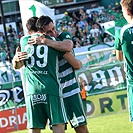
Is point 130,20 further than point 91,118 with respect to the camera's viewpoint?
No

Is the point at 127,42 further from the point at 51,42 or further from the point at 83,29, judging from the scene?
the point at 83,29

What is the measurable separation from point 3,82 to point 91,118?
2.35 metres

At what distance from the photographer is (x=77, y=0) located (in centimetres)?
Answer: 2758

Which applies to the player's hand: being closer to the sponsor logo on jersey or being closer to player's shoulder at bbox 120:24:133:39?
the sponsor logo on jersey

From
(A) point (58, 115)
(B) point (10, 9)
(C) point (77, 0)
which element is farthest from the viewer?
(C) point (77, 0)

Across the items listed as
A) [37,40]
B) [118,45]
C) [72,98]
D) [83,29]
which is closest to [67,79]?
[72,98]

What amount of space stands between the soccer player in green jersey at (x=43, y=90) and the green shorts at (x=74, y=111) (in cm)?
68

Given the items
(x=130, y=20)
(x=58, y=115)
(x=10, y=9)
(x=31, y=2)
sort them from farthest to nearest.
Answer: (x=10, y=9)
(x=31, y=2)
(x=58, y=115)
(x=130, y=20)

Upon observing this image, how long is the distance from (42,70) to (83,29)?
56.3 ft

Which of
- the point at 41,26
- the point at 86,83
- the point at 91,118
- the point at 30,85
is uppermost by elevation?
the point at 41,26

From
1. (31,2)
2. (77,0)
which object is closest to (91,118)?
(31,2)

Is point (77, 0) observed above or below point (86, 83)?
above

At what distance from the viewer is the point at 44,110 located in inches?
238

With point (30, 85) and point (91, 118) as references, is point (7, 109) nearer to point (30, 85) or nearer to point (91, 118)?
point (91, 118)
